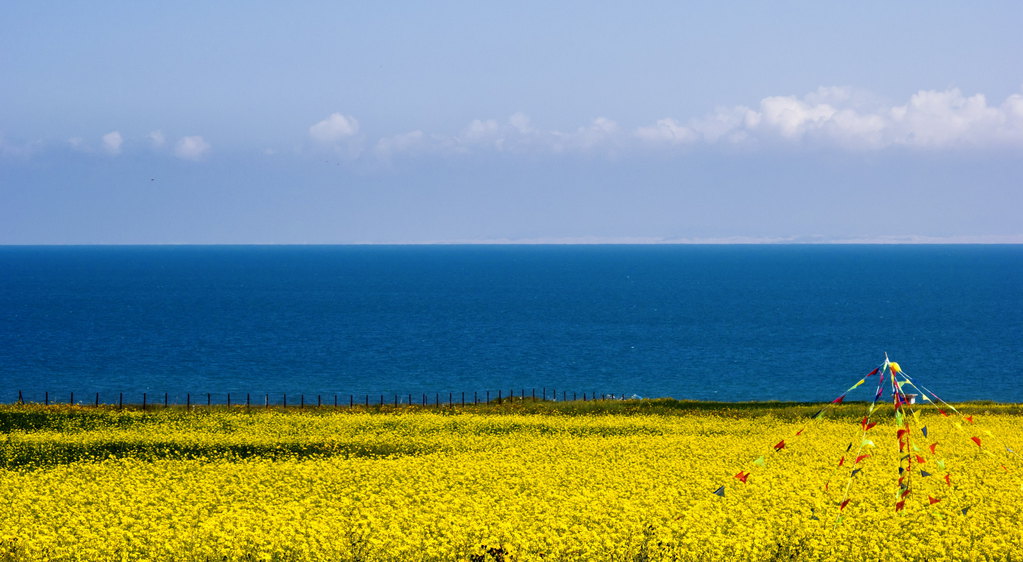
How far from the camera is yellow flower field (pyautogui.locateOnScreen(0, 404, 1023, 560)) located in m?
23.4

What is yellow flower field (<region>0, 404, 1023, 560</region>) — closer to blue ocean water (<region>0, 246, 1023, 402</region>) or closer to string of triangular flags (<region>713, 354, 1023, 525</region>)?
string of triangular flags (<region>713, 354, 1023, 525</region>)

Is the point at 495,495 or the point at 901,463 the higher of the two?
the point at 901,463

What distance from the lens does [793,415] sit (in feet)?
199

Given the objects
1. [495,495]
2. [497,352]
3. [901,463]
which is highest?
[901,463]

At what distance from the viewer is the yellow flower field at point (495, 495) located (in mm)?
23438

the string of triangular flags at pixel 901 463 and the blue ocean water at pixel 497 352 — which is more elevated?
the string of triangular flags at pixel 901 463

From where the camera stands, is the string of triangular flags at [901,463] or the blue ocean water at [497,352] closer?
the string of triangular flags at [901,463]

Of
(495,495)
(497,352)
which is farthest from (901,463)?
(497,352)

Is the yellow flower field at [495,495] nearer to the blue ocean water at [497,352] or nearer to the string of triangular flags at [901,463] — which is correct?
the string of triangular flags at [901,463]

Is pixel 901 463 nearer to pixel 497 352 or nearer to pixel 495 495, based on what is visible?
pixel 495 495

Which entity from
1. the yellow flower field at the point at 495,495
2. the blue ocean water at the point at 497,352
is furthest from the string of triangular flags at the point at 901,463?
the blue ocean water at the point at 497,352

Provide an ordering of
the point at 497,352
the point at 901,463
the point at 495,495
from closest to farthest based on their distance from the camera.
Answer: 1. the point at 901,463
2. the point at 495,495
3. the point at 497,352

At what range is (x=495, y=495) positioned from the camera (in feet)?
99.1

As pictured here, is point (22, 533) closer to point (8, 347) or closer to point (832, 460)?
point (832, 460)
